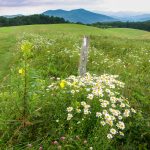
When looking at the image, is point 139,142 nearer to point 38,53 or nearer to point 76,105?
point 76,105

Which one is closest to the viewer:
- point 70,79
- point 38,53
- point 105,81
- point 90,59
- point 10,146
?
point 10,146

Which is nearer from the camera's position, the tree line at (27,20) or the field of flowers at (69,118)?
the field of flowers at (69,118)

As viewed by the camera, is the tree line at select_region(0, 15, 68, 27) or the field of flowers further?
the tree line at select_region(0, 15, 68, 27)

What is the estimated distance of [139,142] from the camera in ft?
22.5

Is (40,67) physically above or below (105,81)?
below

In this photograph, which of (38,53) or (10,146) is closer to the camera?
(10,146)

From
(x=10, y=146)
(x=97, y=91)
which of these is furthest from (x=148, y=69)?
(x=10, y=146)

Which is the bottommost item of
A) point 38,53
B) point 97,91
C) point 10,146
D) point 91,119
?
point 38,53

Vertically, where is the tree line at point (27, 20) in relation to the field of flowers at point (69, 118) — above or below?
below

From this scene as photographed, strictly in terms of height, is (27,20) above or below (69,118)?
below

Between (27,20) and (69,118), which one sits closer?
(69,118)

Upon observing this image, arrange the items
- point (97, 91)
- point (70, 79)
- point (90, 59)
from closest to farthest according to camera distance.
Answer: point (97, 91), point (70, 79), point (90, 59)

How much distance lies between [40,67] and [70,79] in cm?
676

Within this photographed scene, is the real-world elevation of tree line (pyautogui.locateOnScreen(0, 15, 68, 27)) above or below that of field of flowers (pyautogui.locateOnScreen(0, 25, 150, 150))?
below
